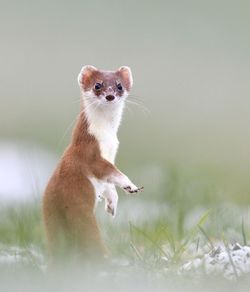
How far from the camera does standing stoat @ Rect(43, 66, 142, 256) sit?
7914 mm

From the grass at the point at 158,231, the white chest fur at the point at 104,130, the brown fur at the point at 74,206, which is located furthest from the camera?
the white chest fur at the point at 104,130

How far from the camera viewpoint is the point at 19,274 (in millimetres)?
7434

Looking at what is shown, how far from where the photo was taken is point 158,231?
26.4ft

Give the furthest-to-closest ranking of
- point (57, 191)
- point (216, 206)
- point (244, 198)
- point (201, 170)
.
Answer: point (201, 170), point (244, 198), point (216, 206), point (57, 191)

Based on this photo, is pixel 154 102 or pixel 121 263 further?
pixel 154 102

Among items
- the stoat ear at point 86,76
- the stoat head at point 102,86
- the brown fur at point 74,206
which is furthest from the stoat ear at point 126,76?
the brown fur at point 74,206

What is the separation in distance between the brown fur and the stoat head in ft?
1.61

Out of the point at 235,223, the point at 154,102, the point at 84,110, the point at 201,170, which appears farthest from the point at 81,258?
the point at 154,102

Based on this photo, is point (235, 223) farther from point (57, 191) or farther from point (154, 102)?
point (154, 102)

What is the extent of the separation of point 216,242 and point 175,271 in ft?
4.17

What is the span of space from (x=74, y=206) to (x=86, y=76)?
3.37 ft

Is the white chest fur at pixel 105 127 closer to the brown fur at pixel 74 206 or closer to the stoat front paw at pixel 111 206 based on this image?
the brown fur at pixel 74 206

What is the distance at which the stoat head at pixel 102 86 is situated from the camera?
8328 millimetres

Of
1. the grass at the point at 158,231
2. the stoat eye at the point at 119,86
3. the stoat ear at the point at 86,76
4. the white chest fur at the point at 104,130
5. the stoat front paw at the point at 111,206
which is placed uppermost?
the stoat ear at the point at 86,76
